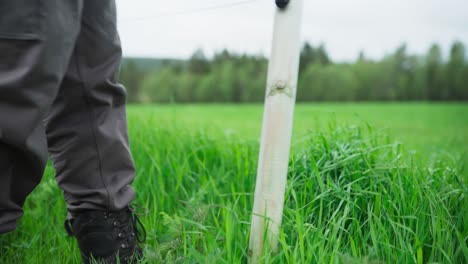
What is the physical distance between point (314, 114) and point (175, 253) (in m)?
0.93

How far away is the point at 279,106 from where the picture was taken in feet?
3.77

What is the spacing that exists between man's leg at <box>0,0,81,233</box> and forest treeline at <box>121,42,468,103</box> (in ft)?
110

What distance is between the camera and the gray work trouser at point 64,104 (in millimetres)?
1025

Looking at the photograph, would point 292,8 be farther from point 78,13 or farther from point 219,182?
point 219,182

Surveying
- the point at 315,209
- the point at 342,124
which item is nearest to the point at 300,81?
the point at 342,124

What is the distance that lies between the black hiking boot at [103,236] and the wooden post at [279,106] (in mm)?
530

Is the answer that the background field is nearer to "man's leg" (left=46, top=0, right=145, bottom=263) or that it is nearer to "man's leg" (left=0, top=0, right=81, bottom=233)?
"man's leg" (left=46, top=0, right=145, bottom=263)

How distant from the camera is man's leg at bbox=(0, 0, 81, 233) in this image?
3.33ft

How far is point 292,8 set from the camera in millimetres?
1127

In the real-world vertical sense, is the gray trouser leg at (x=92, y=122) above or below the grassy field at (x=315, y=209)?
above

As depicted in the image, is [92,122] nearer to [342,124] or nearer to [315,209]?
[315,209]

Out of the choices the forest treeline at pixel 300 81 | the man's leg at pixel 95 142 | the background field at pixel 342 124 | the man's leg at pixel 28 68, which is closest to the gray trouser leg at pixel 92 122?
the man's leg at pixel 95 142

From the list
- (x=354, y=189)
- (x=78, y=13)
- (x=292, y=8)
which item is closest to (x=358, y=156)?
(x=354, y=189)

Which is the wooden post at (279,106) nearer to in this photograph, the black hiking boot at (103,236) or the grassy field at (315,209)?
the grassy field at (315,209)
